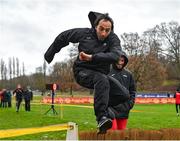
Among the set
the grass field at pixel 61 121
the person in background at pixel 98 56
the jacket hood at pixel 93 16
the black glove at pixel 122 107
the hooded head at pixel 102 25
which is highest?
the jacket hood at pixel 93 16

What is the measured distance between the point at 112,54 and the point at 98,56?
0.19 metres

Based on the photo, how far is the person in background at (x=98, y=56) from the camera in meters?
5.34

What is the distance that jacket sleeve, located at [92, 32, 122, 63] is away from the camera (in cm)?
532

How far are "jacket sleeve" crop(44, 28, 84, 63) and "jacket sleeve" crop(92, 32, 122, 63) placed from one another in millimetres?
432

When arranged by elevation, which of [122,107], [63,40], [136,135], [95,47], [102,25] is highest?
[102,25]

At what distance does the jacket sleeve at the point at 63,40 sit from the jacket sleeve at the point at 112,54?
43cm

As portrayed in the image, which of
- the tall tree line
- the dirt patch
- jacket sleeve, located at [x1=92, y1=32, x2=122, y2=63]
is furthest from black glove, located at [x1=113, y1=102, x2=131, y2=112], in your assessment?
the tall tree line

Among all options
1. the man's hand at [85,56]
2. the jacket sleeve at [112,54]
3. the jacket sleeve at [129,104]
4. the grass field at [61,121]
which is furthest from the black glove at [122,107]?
the grass field at [61,121]

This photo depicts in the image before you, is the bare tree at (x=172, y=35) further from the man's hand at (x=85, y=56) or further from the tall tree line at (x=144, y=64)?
the man's hand at (x=85, y=56)

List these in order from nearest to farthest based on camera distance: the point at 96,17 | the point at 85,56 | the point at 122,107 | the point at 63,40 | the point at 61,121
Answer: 1. the point at 85,56
2. the point at 96,17
3. the point at 63,40
4. the point at 122,107
5. the point at 61,121

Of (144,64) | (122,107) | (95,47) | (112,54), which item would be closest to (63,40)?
(95,47)

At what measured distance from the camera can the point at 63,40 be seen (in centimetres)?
577

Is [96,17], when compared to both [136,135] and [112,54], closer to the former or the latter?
[112,54]

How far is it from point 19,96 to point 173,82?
6805cm
